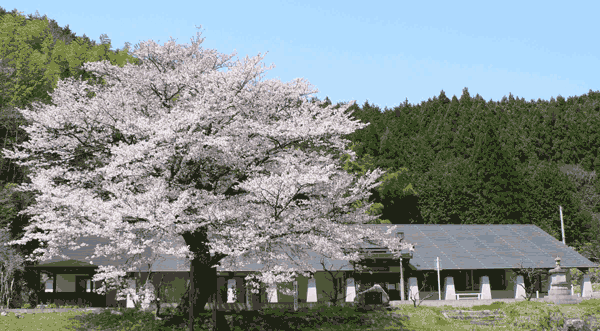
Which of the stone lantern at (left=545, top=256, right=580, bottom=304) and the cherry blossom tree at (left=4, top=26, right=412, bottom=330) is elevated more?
the cherry blossom tree at (left=4, top=26, right=412, bottom=330)

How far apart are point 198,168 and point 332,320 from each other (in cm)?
828

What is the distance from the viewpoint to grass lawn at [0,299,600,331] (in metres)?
20.1

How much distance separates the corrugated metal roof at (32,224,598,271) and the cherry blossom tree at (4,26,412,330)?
12.7 m

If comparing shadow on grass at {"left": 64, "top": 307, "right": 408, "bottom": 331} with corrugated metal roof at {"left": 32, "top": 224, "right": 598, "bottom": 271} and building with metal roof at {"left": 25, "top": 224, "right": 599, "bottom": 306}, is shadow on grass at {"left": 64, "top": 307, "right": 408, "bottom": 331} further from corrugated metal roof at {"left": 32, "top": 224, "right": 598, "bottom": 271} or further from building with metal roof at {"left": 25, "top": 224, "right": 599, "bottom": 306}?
corrugated metal roof at {"left": 32, "top": 224, "right": 598, "bottom": 271}

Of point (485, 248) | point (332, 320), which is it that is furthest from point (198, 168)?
point (485, 248)

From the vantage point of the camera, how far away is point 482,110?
3211 inches

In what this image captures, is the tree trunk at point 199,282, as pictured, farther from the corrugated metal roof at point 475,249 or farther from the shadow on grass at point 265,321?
the corrugated metal roof at point 475,249

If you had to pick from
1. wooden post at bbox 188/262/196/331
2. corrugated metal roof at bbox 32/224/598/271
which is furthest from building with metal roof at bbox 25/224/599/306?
wooden post at bbox 188/262/196/331

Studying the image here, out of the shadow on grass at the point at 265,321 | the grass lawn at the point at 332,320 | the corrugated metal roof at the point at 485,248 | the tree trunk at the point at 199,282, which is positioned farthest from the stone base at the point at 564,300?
the tree trunk at the point at 199,282

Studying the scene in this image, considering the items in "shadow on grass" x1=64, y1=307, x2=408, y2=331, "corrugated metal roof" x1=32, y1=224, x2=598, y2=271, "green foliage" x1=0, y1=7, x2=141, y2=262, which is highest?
"green foliage" x1=0, y1=7, x2=141, y2=262

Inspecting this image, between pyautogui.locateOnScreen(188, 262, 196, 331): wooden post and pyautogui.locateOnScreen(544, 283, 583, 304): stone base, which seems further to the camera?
pyautogui.locateOnScreen(544, 283, 583, 304): stone base

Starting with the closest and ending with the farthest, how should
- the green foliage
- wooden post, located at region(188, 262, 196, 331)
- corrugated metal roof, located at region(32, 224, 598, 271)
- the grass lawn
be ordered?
wooden post, located at region(188, 262, 196, 331) < the grass lawn < the green foliage < corrugated metal roof, located at region(32, 224, 598, 271)

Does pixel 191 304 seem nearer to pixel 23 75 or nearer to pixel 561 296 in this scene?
pixel 561 296

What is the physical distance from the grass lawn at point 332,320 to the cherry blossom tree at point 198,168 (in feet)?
8.24
